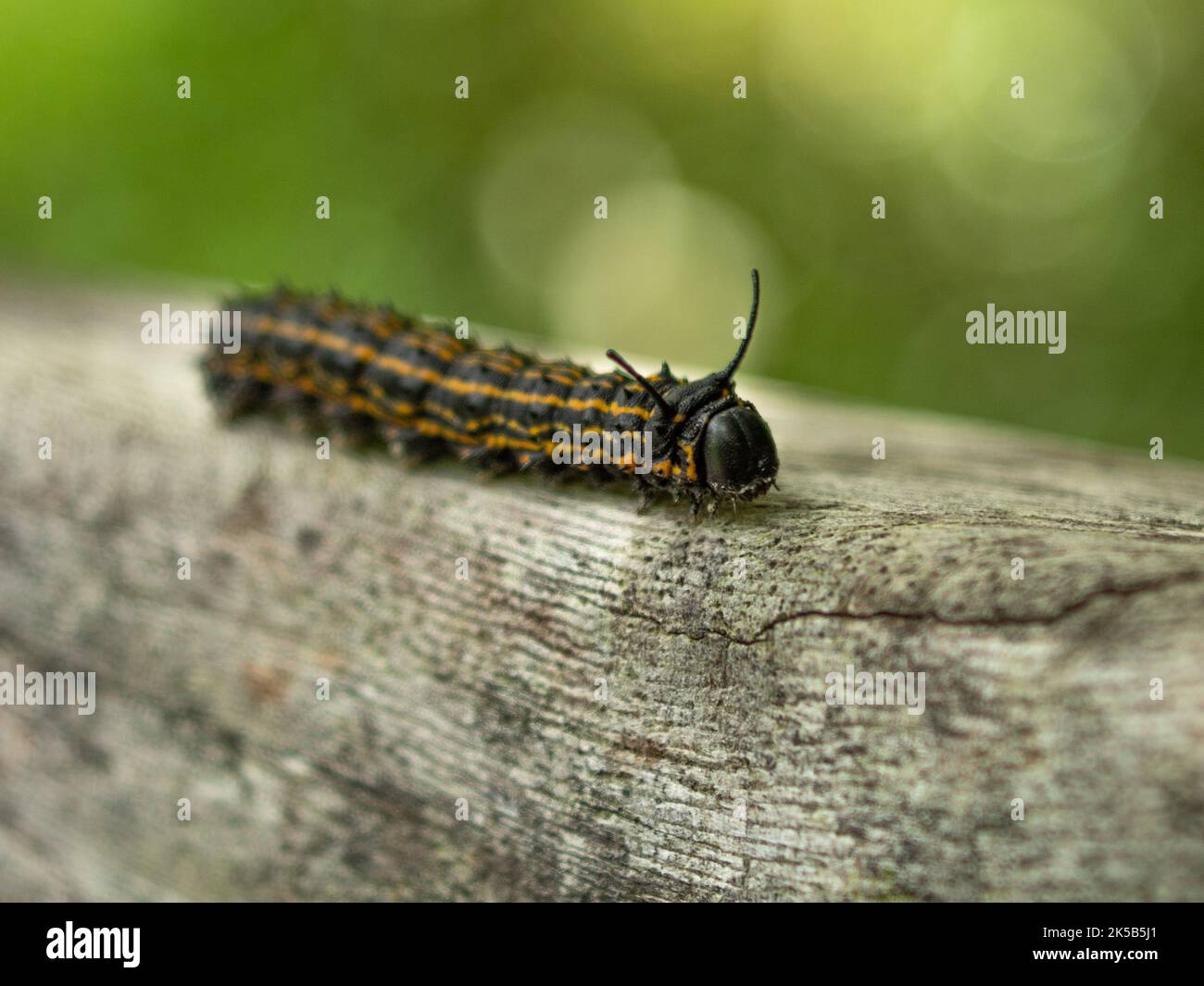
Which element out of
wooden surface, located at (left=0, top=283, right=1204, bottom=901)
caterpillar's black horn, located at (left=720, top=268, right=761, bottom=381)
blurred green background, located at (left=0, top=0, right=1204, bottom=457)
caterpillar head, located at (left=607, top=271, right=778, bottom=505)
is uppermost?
blurred green background, located at (left=0, top=0, right=1204, bottom=457)

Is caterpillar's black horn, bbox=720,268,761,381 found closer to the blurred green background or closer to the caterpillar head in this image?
the caterpillar head

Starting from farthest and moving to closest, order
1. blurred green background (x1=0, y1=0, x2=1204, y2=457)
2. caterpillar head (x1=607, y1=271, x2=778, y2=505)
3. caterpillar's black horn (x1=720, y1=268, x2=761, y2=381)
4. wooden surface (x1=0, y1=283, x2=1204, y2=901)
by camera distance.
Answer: blurred green background (x1=0, y1=0, x2=1204, y2=457) → caterpillar's black horn (x1=720, y1=268, x2=761, y2=381) → caterpillar head (x1=607, y1=271, x2=778, y2=505) → wooden surface (x1=0, y1=283, x2=1204, y2=901)

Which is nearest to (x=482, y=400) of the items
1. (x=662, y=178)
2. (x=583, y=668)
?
(x=583, y=668)

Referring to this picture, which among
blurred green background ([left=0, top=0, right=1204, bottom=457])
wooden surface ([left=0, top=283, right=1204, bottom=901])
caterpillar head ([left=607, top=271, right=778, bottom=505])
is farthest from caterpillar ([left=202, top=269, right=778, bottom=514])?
blurred green background ([left=0, top=0, right=1204, bottom=457])

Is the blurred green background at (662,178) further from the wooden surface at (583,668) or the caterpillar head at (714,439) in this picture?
the caterpillar head at (714,439)
